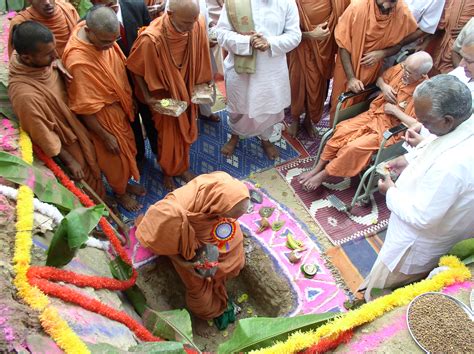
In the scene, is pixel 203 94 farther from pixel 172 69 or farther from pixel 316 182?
pixel 316 182

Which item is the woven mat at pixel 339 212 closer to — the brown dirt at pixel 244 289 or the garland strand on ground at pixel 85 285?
the brown dirt at pixel 244 289

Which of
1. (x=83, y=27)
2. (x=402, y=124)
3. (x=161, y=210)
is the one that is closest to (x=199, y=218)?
(x=161, y=210)

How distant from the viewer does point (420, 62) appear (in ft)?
12.3

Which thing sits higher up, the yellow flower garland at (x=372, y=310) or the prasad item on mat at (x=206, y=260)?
the yellow flower garland at (x=372, y=310)

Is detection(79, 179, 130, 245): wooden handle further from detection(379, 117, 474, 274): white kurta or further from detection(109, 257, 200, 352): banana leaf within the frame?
detection(379, 117, 474, 274): white kurta

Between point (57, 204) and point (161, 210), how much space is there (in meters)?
0.70

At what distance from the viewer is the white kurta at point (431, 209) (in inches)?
91.1

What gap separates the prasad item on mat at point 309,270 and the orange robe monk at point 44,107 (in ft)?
7.58

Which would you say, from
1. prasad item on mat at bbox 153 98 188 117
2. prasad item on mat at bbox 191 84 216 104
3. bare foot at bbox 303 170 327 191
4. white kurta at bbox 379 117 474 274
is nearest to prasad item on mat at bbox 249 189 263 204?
bare foot at bbox 303 170 327 191

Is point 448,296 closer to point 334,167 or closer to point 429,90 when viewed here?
point 429,90

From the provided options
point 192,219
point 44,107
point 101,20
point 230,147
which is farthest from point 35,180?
point 230,147

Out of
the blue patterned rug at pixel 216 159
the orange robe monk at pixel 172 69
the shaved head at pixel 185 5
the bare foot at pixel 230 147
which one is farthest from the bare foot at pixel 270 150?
the shaved head at pixel 185 5

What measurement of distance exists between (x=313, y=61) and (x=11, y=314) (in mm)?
4022

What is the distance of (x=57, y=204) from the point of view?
2746 millimetres
